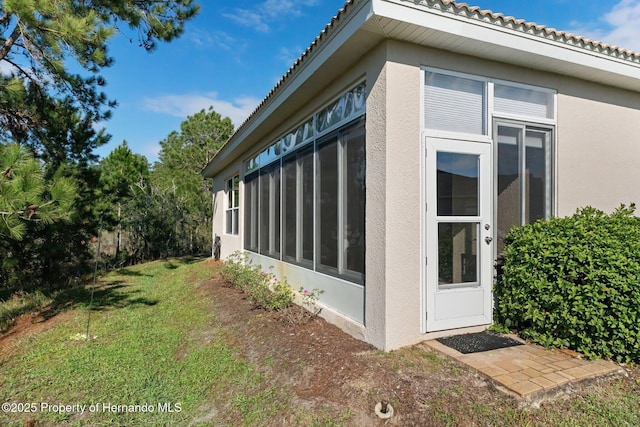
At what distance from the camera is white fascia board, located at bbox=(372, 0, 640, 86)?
3162 millimetres

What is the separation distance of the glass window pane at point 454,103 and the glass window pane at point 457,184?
31 cm

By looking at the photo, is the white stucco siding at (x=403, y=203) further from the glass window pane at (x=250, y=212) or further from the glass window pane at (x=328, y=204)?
the glass window pane at (x=250, y=212)

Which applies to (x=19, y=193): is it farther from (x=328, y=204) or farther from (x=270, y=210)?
(x=270, y=210)

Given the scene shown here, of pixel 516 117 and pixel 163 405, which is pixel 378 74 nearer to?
pixel 516 117

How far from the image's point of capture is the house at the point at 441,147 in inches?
138

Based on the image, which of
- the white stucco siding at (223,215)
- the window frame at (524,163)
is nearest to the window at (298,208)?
the window frame at (524,163)

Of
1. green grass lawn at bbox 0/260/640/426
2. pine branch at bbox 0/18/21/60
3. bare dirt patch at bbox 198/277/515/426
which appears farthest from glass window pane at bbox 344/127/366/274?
pine branch at bbox 0/18/21/60

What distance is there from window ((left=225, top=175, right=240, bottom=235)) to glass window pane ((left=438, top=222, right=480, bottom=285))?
762 cm

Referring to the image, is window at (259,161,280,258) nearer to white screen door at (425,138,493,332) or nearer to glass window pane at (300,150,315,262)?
glass window pane at (300,150,315,262)

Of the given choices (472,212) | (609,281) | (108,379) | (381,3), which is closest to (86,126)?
(108,379)

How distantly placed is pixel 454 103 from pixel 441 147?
1.75ft

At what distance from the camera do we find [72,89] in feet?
24.8

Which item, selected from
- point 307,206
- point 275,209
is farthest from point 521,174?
point 275,209

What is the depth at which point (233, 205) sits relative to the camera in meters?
11.3
